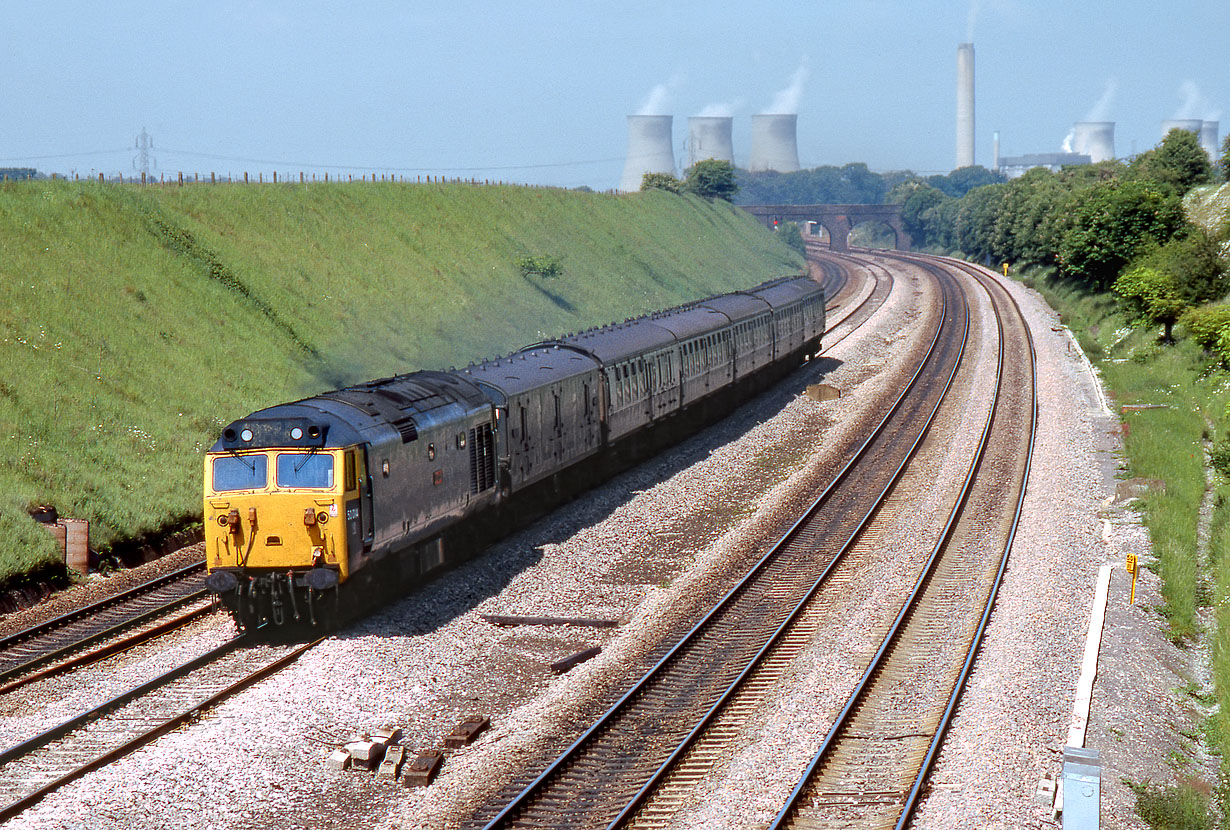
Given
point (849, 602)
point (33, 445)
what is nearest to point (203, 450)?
point (33, 445)

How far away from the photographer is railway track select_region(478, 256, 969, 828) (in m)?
13.5

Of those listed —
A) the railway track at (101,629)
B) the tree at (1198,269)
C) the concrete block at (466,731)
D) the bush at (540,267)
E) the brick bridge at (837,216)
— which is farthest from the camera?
the brick bridge at (837,216)

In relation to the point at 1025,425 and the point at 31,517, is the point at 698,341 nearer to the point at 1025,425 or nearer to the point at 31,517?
the point at 1025,425

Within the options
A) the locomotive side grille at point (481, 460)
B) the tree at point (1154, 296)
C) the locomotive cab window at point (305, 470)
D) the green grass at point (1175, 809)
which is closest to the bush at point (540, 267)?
the tree at point (1154, 296)

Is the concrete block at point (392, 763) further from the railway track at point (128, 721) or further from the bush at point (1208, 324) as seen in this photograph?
the bush at point (1208, 324)

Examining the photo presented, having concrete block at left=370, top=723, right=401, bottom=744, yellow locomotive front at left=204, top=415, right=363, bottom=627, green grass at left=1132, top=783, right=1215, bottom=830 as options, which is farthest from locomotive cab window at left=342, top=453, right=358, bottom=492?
green grass at left=1132, top=783, right=1215, bottom=830

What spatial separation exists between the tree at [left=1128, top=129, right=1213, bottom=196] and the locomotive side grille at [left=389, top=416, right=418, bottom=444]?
67.0 m

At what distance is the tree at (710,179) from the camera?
121m

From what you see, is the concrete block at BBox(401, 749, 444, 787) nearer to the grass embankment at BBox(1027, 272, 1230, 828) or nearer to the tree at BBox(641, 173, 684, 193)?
the grass embankment at BBox(1027, 272, 1230, 828)

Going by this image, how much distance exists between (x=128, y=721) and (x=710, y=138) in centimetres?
19001

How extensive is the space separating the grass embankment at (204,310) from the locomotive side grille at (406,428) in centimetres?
724

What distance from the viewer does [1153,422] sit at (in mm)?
36000

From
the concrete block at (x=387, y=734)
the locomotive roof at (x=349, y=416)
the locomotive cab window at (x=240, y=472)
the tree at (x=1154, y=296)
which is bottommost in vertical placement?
the concrete block at (x=387, y=734)

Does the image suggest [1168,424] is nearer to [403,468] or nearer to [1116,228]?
[403,468]
